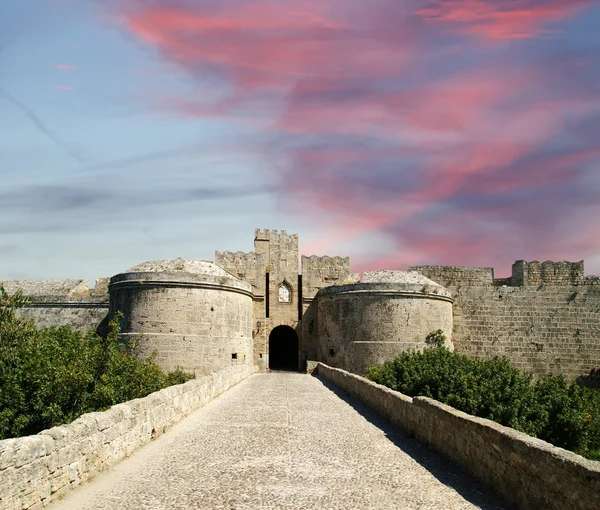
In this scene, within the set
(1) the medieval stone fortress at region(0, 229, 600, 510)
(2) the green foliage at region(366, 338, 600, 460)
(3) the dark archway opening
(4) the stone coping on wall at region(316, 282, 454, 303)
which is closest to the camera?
(1) the medieval stone fortress at region(0, 229, 600, 510)

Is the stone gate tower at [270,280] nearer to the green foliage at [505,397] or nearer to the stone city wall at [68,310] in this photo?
the stone city wall at [68,310]

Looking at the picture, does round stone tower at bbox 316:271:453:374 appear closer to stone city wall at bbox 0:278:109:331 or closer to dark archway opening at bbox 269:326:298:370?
dark archway opening at bbox 269:326:298:370

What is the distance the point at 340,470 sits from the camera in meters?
7.42

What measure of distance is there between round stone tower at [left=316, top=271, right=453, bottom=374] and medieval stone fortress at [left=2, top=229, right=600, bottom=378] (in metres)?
0.04

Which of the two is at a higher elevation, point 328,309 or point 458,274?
point 458,274

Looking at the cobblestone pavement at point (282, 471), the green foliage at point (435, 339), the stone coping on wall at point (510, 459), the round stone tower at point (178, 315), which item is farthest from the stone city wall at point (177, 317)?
the stone coping on wall at point (510, 459)

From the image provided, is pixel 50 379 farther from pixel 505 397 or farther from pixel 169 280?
pixel 169 280

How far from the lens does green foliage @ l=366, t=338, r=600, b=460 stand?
13.5 meters

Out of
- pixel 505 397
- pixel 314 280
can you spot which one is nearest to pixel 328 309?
pixel 314 280

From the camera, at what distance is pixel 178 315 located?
2345cm

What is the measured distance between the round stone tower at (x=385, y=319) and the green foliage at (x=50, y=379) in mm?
11854

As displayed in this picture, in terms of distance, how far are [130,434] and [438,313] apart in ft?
62.2

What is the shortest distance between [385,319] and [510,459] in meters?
18.8

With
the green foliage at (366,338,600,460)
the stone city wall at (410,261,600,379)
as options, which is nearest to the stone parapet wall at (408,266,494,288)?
the stone city wall at (410,261,600,379)
